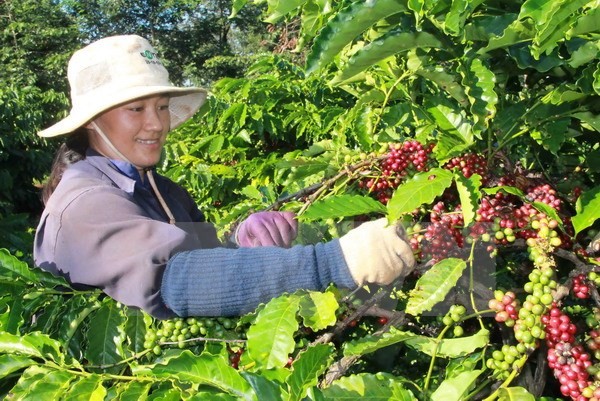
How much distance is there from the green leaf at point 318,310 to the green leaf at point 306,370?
106mm

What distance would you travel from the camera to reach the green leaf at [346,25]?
1.07 meters

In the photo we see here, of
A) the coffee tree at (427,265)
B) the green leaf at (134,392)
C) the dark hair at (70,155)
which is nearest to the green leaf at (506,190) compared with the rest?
the coffee tree at (427,265)

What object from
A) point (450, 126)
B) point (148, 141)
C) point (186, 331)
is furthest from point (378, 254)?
point (148, 141)

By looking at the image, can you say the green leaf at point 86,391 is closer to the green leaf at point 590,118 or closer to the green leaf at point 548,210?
the green leaf at point 548,210

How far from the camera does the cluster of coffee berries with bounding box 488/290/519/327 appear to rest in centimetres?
107

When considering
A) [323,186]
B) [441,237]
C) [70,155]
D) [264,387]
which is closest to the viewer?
[264,387]

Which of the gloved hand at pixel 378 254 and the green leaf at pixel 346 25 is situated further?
the gloved hand at pixel 378 254

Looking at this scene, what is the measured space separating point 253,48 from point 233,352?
31.0 metres

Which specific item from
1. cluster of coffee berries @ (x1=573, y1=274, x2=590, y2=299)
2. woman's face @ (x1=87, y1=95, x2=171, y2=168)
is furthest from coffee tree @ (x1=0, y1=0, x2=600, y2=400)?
woman's face @ (x1=87, y1=95, x2=171, y2=168)

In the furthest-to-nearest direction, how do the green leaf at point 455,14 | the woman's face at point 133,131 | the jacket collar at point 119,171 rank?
the woman's face at point 133,131 < the jacket collar at point 119,171 < the green leaf at point 455,14

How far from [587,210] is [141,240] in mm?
892

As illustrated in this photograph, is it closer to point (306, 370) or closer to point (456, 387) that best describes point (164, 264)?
point (306, 370)

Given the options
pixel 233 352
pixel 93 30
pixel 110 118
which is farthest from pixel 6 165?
pixel 93 30

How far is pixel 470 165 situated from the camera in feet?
4.18
